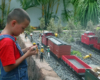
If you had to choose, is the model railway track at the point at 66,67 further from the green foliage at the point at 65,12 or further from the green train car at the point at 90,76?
the green foliage at the point at 65,12

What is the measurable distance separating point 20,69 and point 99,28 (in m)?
6.40

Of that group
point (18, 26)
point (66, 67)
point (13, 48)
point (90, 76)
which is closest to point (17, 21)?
point (18, 26)

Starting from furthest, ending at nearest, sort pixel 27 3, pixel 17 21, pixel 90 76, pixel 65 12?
pixel 65 12 < pixel 27 3 < pixel 90 76 < pixel 17 21

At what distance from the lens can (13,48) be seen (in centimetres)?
156

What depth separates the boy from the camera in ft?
4.89

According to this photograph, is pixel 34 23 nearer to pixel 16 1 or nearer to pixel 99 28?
pixel 16 1

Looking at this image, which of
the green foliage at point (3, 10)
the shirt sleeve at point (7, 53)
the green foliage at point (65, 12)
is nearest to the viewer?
the shirt sleeve at point (7, 53)

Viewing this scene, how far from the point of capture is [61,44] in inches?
193

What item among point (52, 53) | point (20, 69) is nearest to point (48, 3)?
point (52, 53)

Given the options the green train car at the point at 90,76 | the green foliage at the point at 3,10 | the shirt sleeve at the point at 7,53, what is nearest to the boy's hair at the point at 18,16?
the shirt sleeve at the point at 7,53

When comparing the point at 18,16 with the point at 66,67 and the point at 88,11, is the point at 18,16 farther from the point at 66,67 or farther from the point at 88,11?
the point at 88,11

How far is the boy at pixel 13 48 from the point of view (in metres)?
1.49

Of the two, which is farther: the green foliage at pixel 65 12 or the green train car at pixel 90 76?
the green foliage at pixel 65 12

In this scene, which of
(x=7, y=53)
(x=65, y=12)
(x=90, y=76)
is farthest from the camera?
(x=65, y=12)
